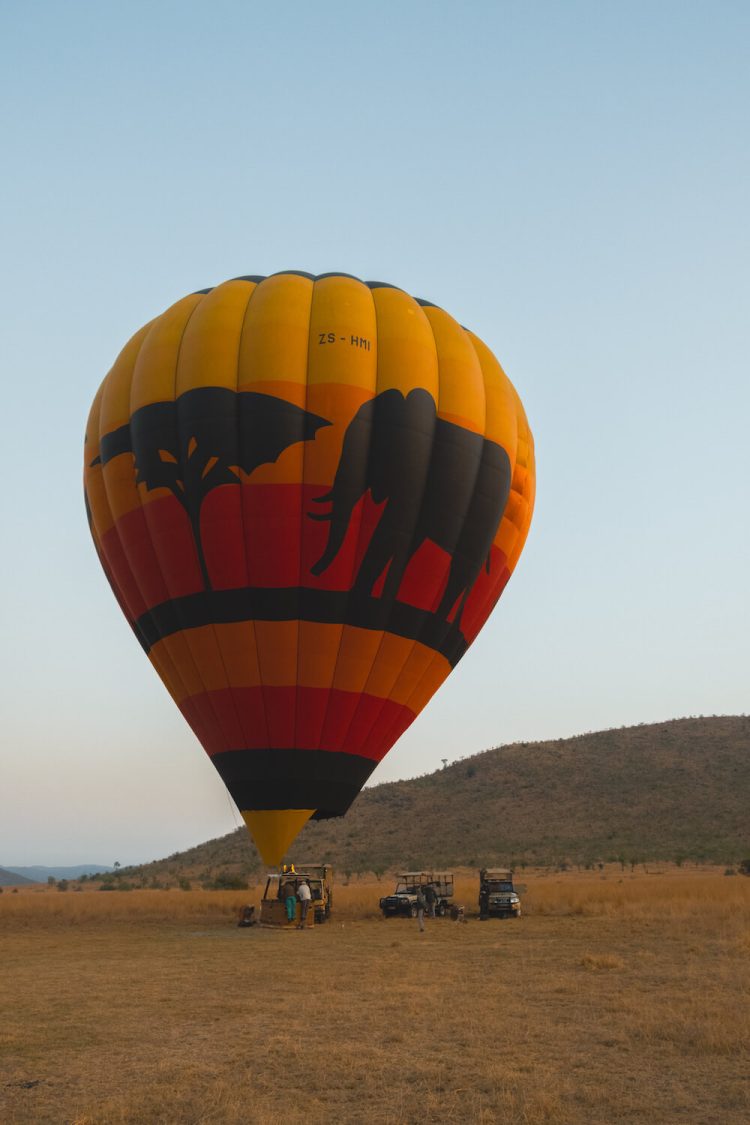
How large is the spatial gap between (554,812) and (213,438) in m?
63.0

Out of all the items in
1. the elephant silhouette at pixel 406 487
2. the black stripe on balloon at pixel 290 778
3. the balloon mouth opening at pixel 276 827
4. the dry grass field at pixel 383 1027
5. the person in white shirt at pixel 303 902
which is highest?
the elephant silhouette at pixel 406 487

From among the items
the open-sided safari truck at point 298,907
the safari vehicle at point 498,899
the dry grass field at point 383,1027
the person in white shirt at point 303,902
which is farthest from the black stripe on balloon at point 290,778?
the safari vehicle at point 498,899

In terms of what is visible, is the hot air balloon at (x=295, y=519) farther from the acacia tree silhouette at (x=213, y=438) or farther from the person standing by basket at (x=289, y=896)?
the person standing by basket at (x=289, y=896)

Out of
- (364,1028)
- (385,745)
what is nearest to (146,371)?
(385,745)

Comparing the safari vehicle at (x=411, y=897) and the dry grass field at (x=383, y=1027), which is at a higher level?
the safari vehicle at (x=411, y=897)

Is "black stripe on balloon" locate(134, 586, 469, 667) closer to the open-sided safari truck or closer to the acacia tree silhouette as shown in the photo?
the acacia tree silhouette

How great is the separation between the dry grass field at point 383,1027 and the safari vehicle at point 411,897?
246 inches

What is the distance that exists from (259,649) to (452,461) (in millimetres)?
6235

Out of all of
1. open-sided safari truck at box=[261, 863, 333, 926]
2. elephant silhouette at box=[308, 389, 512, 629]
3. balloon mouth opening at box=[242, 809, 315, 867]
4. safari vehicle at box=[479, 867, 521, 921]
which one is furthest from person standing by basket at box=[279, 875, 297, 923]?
elephant silhouette at box=[308, 389, 512, 629]

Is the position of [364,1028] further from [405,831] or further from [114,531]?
[405,831]

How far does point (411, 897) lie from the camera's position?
31.3 metres

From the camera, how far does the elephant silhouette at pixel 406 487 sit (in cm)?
2202

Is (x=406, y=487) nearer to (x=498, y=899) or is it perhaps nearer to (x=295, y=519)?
(x=295, y=519)

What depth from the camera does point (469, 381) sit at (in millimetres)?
23906
